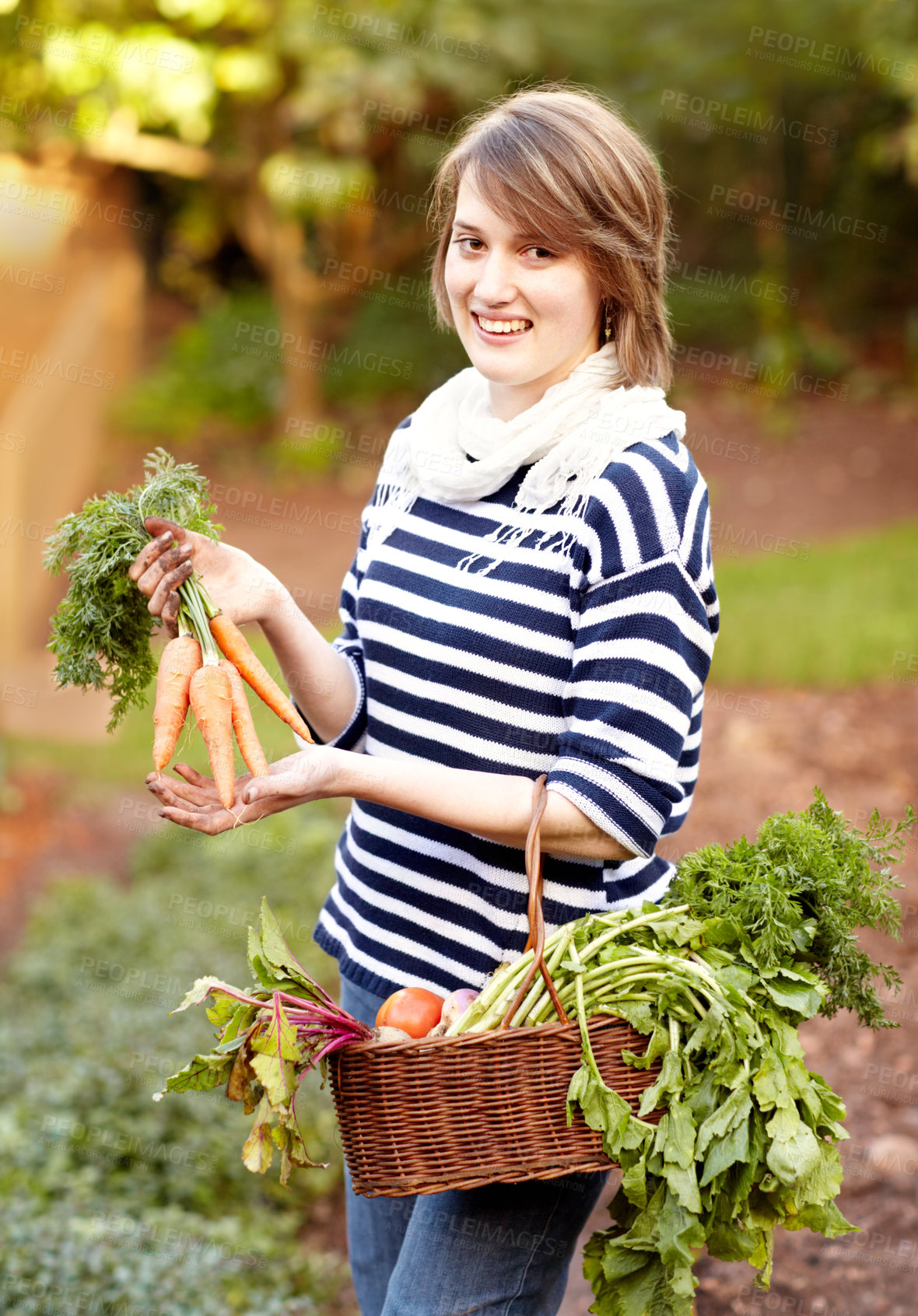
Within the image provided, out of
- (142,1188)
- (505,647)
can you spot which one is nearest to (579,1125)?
(505,647)

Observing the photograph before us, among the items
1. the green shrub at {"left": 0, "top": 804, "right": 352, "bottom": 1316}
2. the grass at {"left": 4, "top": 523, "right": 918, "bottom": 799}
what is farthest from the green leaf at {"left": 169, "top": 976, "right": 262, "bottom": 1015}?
the grass at {"left": 4, "top": 523, "right": 918, "bottom": 799}

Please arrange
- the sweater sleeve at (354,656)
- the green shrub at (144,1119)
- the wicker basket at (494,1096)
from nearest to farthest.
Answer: the wicker basket at (494,1096) < the sweater sleeve at (354,656) < the green shrub at (144,1119)

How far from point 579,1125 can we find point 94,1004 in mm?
3246

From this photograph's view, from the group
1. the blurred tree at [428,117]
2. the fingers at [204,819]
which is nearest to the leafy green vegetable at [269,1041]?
the fingers at [204,819]

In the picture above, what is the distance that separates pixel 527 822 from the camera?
1.80m

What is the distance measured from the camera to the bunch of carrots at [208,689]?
6.75 ft

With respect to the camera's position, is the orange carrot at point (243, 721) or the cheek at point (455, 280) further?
the orange carrot at point (243, 721)

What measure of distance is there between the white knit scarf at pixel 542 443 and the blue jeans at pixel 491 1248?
0.93 meters

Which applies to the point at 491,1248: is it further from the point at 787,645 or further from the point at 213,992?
the point at 787,645

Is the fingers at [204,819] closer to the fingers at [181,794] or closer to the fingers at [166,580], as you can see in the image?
the fingers at [181,794]

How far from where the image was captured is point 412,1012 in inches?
74.1

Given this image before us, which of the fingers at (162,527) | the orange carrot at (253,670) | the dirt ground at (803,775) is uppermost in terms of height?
the fingers at (162,527)

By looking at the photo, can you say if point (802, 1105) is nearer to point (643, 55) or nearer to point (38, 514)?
point (38, 514)

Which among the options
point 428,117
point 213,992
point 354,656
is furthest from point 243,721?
point 428,117
